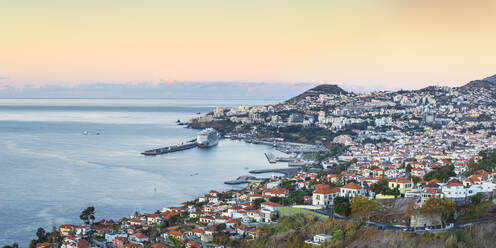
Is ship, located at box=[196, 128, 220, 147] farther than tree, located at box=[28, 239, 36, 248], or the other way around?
ship, located at box=[196, 128, 220, 147]

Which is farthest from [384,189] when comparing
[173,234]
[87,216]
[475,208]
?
[87,216]

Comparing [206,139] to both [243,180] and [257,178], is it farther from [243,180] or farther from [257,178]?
[243,180]

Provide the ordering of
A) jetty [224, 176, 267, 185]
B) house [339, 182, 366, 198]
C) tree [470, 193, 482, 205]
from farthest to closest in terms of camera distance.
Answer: jetty [224, 176, 267, 185] < house [339, 182, 366, 198] < tree [470, 193, 482, 205]

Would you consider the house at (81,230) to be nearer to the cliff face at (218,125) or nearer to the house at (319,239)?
the house at (319,239)

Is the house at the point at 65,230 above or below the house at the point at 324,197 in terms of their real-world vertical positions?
below

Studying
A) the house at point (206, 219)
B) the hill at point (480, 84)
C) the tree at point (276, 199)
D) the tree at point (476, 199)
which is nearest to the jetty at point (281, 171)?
the tree at point (276, 199)

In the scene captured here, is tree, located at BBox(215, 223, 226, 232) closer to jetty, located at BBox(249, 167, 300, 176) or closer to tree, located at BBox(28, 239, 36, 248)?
tree, located at BBox(28, 239, 36, 248)

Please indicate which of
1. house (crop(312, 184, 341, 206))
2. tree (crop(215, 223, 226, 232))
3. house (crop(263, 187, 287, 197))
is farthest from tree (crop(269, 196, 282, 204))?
tree (crop(215, 223, 226, 232))
